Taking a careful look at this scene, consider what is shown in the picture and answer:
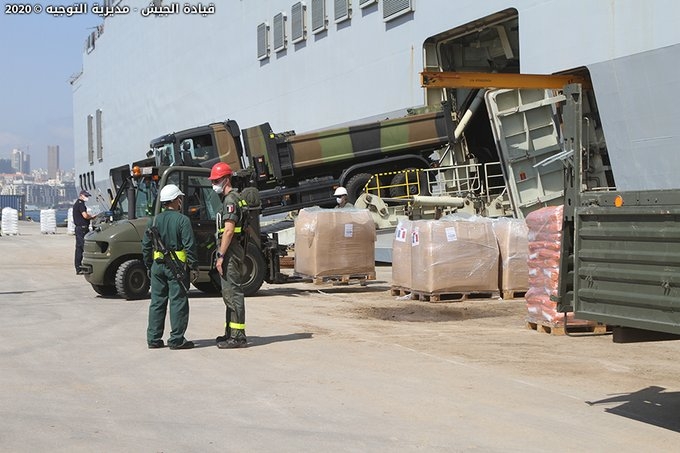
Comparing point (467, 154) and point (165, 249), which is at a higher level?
point (467, 154)

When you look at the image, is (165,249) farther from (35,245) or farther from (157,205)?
(35,245)

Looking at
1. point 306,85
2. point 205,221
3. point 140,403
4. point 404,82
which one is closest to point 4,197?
point 306,85

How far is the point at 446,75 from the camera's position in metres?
14.3

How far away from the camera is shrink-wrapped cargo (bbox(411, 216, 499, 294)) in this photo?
1248cm

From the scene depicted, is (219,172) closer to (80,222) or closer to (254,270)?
(254,270)

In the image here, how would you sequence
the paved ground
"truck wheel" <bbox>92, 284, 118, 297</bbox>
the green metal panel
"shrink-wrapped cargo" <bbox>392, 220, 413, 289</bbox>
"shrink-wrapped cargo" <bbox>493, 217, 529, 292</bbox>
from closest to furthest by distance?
the green metal panel, the paved ground, "shrink-wrapped cargo" <bbox>493, 217, 529, 292</bbox>, "shrink-wrapped cargo" <bbox>392, 220, 413, 289</bbox>, "truck wheel" <bbox>92, 284, 118, 297</bbox>

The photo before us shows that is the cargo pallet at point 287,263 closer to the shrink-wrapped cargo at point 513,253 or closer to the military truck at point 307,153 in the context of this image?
the military truck at point 307,153

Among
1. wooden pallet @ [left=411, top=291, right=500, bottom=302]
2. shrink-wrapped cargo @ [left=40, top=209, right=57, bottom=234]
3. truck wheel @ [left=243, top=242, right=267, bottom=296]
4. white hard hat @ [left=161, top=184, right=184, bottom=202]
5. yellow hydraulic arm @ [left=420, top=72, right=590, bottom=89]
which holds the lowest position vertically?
wooden pallet @ [left=411, top=291, right=500, bottom=302]

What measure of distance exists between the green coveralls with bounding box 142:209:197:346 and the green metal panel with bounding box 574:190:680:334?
407 centimetres

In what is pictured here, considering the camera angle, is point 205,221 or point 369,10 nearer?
point 205,221

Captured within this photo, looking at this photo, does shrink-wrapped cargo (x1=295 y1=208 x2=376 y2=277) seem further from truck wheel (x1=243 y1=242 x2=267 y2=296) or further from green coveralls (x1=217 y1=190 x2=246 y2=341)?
green coveralls (x1=217 y1=190 x2=246 y2=341)

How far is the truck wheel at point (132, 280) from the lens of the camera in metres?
13.2

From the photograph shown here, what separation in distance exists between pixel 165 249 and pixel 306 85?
66.5 feet

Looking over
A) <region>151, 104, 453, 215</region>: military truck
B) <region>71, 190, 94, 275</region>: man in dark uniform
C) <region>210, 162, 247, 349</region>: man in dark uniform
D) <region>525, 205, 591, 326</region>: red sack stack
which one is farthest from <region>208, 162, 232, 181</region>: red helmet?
<region>151, 104, 453, 215</region>: military truck
